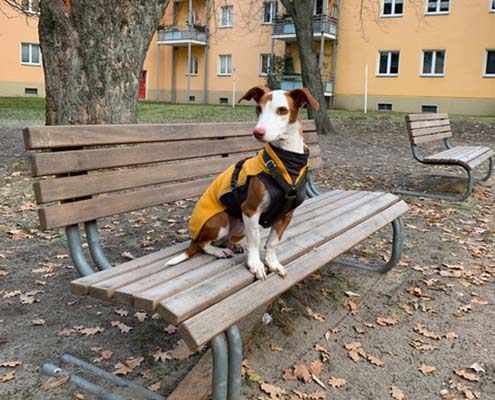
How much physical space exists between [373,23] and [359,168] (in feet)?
65.8

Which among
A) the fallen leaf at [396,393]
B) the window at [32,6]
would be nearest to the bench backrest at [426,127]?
the fallen leaf at [396,393]

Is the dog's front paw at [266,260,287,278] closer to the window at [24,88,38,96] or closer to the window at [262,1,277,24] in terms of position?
the window at [262,1,277,24]

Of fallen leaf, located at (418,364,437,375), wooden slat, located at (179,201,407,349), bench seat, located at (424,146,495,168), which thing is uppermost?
bench seat, located at (424,146,495,168)

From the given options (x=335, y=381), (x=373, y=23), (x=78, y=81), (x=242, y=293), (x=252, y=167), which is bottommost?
(x=335, y=381)

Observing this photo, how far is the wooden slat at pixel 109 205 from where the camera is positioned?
98.3 inches

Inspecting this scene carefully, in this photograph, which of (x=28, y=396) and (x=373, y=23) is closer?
(x=28, y=396)

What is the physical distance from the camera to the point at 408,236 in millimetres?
5105

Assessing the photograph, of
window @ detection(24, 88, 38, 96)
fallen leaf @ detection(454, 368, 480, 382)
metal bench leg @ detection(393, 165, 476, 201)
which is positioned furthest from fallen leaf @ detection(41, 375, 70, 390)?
window @ detection(24, 88, 38, 96)

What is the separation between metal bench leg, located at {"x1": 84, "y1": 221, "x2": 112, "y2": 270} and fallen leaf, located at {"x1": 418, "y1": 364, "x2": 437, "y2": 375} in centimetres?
174

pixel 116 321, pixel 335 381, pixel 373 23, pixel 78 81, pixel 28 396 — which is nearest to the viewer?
pixel 28 396

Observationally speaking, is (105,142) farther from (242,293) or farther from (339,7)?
(339,7)

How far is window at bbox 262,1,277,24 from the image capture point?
98.2ft

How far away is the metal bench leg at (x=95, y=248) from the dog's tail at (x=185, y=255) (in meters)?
0.39

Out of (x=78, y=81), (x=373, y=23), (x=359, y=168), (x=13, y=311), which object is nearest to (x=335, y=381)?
(x=13, y=311)
